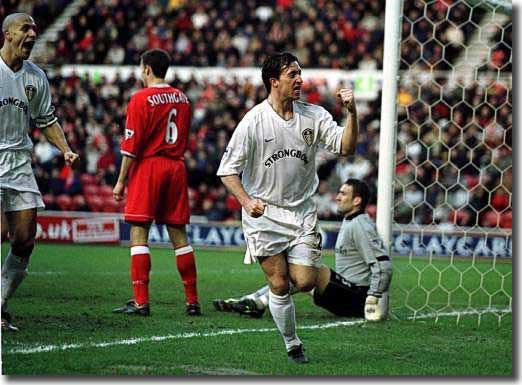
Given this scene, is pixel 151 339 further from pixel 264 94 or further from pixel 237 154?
pixel 264 94

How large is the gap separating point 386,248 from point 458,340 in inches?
47.1

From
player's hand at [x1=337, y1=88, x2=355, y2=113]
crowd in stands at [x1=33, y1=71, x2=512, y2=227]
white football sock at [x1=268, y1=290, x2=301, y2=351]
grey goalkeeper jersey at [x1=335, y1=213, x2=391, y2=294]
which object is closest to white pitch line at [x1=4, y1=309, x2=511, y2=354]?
grey goalkeeper jersey at [x1=335, y1=213, x2=391, y2=294]

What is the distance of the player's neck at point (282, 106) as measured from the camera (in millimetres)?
6359

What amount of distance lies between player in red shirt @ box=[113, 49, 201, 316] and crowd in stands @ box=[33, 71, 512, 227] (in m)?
7.58

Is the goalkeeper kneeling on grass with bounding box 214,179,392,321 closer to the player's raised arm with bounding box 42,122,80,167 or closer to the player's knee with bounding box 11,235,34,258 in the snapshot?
the player's knee with bounding box 11,235,34,258

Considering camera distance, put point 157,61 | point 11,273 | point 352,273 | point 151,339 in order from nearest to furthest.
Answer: point 151,339
point 11,273
point 157,61
point 352,273

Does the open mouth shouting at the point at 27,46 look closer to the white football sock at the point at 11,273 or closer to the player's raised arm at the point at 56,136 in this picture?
the player's raised arm at the point at 56,136

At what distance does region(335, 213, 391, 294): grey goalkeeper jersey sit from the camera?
26.9ft

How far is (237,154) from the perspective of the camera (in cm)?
622

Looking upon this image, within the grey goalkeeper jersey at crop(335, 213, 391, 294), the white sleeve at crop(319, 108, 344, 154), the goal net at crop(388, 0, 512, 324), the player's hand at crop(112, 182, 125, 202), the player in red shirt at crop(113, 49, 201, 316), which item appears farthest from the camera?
the goal net at crop(388, 0, 512, 324)

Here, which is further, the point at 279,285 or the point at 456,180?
the point at 456,180

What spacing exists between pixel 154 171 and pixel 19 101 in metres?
1.60

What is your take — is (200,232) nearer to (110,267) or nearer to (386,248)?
(110,267)

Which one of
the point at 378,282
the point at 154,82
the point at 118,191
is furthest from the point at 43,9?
the point at 378,282
